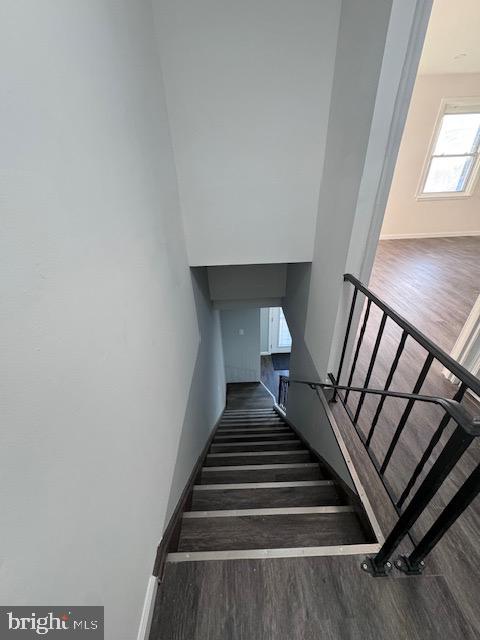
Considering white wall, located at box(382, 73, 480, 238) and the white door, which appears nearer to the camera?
white wall, located at box(382, 73, 480, 238)

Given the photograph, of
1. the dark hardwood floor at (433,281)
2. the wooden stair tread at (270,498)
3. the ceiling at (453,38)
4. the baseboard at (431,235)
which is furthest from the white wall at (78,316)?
the baseboard at (431,235)

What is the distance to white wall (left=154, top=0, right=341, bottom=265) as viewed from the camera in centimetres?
148

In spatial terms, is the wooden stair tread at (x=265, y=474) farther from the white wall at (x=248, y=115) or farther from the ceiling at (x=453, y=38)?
the ceiling at (x=453, y=38)

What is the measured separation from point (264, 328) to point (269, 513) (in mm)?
6286

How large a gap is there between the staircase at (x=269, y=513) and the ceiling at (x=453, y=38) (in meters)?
4.81

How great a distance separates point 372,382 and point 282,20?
8.08ft

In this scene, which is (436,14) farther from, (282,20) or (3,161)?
(3,161)

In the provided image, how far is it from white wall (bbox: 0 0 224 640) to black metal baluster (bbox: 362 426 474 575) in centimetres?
97

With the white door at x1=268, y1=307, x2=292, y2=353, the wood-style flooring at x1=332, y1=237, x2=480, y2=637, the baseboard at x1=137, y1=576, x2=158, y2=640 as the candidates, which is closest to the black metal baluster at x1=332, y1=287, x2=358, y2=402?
the wood-style flooring at x1=332, y1=237, x2=480, y2=637

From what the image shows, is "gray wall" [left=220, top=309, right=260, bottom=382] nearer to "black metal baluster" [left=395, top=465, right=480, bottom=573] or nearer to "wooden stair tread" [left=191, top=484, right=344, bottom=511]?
"wooden stair tread" [left=191, top=484, right=344, bottom=511]

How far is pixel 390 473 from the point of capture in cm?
153

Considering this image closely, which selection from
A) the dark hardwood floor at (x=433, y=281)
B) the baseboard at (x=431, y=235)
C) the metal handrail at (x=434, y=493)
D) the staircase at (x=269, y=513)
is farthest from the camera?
the baseboard at (x=431, y=235)

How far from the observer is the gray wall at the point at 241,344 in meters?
6.26

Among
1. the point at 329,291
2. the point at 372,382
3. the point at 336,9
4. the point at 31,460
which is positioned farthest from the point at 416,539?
the point at 336,9
